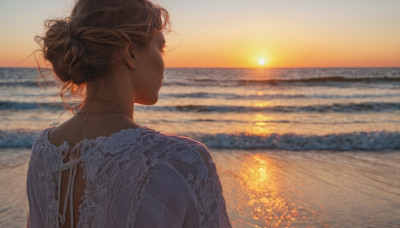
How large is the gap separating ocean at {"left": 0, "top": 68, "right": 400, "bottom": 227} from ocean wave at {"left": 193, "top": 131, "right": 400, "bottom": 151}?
0.08 ft

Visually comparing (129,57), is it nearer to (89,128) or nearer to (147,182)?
(89,128)

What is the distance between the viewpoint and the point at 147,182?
3.17 ft

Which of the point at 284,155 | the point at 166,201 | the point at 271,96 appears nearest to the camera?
the point at 166,201

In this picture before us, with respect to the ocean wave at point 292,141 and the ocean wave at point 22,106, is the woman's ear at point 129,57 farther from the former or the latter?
the ocean wave at point 22,106

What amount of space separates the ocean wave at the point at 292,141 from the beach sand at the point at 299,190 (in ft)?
3.12

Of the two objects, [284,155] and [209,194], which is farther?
[284,155]

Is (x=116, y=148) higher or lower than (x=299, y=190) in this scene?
higher

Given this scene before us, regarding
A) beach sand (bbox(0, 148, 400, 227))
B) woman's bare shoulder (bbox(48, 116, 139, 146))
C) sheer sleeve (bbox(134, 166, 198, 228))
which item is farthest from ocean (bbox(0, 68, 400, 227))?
sheer sleeve (bbox(134, 166, 198, 228))

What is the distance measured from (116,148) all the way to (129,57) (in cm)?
26

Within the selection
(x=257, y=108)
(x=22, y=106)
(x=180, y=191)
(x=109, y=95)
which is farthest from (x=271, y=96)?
(x=180, y=191)

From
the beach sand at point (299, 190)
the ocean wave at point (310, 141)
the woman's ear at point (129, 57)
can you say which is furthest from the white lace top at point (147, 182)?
the ocean wave at point (310, 141)

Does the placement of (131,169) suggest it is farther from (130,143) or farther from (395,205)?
(395,205)

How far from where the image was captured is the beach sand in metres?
4.36

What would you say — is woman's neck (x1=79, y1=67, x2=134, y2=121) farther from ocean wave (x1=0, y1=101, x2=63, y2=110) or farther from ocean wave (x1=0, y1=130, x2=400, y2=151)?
ocean wave (x1=0, y1=101, x2=63, y2=110)
